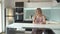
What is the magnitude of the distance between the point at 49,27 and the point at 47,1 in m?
3.09

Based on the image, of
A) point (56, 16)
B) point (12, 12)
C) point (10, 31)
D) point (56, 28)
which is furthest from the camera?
point (12, 12)

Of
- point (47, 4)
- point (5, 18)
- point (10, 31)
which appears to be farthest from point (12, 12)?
point (10, 31)

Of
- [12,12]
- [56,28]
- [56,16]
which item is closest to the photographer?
[56,28]

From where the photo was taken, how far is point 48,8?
4371mm

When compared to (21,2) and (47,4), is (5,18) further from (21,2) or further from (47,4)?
(47,4)

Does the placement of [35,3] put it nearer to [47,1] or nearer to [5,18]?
[47,1]

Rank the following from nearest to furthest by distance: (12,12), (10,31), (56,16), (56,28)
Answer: (56,28)
(10,31)
(56,16)
(12,12)

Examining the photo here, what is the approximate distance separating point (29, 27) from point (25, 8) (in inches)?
119

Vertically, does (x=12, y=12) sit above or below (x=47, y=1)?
below

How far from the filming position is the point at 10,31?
4.92 ft

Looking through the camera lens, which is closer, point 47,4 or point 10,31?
point 10,31

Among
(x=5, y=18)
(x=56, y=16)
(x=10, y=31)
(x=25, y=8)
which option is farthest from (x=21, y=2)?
(x=10, y=31)

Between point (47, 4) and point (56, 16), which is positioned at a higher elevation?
point (47, 4)

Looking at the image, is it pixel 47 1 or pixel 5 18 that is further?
pixel 5 18
